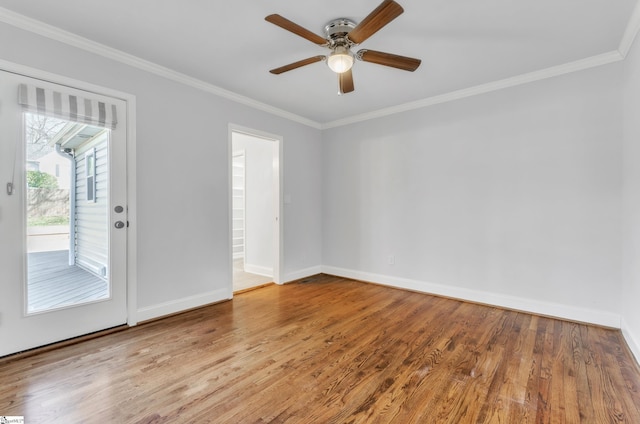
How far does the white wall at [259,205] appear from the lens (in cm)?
459

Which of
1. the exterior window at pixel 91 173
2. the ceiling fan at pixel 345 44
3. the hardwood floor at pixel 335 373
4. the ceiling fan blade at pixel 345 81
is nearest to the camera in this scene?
the hardwood floor at pixel 335 373

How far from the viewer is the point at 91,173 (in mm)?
2520

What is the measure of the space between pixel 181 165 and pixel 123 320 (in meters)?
1.58

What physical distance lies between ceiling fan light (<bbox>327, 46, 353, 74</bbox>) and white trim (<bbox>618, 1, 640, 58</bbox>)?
1973 millimetres

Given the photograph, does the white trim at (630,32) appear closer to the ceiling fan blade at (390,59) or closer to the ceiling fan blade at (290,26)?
the ceiling fan blade at (390,59)

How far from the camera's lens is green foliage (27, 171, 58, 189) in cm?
220

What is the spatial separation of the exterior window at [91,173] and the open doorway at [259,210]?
1894mm

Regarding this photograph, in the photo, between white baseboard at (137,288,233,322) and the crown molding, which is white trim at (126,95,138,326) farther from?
the crown molding

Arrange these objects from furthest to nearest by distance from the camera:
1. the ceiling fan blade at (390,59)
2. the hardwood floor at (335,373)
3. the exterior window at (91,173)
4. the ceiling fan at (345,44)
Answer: the exterior window at (91,173)
the ceiling fan blade at (390,59)
the ceiling fan at (345,44)
the hardwood floor at (335,373)

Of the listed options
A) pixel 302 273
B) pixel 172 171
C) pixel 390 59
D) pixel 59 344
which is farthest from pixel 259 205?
pixel 390 59

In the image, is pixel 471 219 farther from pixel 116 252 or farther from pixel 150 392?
pixel 116 252

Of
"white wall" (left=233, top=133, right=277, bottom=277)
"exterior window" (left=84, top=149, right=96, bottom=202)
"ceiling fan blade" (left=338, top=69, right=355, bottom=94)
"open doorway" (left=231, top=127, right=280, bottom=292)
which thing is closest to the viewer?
"ceiling fan blade" (left=338, top=69, right=355, bottom=94)

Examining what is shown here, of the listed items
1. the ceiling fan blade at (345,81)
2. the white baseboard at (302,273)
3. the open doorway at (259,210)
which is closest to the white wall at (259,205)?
the open doorway at (259,210)

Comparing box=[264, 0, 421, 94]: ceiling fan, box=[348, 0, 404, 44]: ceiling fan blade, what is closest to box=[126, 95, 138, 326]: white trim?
box=[264, 0, 421, 94]: ceiling fan
